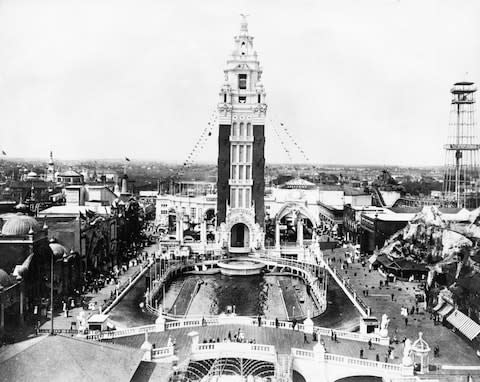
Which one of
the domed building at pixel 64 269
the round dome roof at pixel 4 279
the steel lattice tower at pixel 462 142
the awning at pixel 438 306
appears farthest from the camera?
the steel lattice tower at pixel 462 142

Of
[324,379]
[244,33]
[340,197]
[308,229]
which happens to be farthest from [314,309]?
[340,197]

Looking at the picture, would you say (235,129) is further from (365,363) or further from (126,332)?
(365,363)

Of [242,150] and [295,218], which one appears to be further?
[295,218]

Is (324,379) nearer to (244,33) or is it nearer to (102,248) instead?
(102,248)

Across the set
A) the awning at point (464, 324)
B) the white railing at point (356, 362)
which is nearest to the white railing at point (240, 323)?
the white railing at point (356, 362)

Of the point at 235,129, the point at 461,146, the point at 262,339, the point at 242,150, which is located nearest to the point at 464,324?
the point at 262,339

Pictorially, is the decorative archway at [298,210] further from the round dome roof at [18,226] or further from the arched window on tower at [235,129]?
the round dome roof at [18,226]

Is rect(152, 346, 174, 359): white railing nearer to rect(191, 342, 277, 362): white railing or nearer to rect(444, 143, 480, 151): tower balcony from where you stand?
rect(191, 342, 277, 362): white railing
